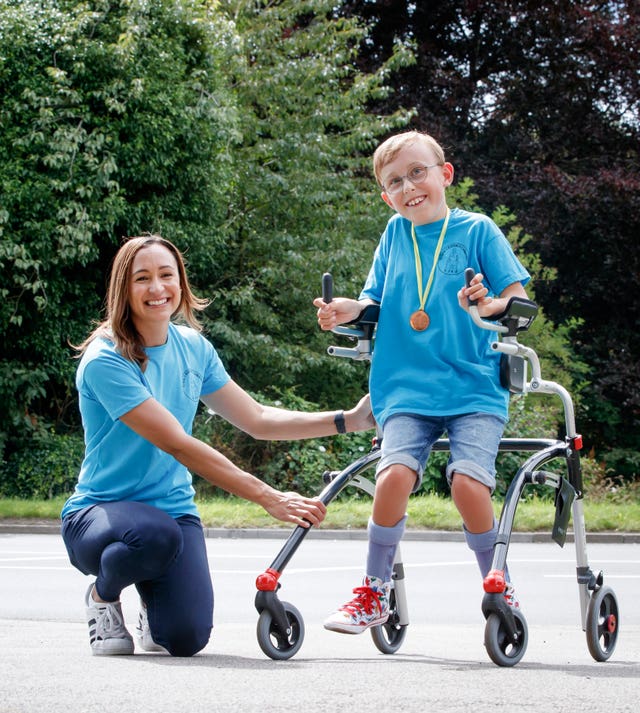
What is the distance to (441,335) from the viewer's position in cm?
425

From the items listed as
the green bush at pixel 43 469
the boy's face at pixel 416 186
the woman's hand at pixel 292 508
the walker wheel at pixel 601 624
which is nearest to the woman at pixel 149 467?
the woman's hand at pixel 292 508

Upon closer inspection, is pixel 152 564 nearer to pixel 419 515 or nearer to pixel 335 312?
pixel 335 312

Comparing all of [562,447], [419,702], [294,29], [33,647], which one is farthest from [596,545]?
[294,29]

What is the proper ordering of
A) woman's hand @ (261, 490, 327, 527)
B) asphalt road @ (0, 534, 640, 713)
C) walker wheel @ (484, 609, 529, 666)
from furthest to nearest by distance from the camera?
woman's hand @ (261, 490, 327, 527) → walker wheel @ (484, 609, 529, 666) → asphalt road @ (0, 534, 640, 713)

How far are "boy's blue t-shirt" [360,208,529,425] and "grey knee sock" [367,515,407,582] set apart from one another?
15.3 inches

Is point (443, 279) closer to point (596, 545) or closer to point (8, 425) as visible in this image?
point (596, 545)

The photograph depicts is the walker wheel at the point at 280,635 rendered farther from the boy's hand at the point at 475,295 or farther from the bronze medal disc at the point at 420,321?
the boy's hand at the point at 475,295

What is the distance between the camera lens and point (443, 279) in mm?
4305

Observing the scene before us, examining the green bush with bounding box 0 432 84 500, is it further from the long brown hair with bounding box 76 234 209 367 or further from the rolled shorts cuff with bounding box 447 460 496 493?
the rolled shorts cuff with bounding box 447 460 496 493

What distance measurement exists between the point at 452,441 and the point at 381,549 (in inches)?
17.7

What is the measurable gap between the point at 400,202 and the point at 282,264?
51.0 feet

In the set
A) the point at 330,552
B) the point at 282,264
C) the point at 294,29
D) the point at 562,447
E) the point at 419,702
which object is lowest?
the point at 330,552

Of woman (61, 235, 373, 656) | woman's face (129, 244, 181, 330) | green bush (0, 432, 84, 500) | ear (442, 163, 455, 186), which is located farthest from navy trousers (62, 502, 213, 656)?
green bush (0, 432, 84, 500)

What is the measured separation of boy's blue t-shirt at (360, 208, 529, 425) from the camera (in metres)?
4.21
